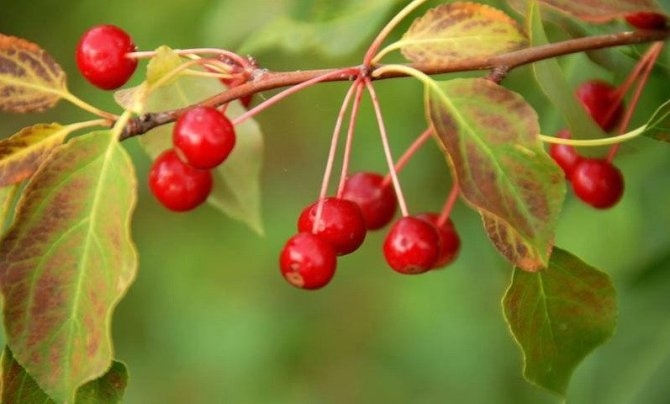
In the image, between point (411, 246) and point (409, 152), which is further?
point (409, 152)

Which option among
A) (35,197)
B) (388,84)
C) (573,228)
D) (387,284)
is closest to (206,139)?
(35,197)

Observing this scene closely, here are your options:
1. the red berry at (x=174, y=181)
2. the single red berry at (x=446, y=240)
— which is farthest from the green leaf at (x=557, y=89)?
the red berry at (x=174, y=181)

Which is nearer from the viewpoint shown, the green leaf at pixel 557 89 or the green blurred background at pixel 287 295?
the green leaf at pixel 557 89

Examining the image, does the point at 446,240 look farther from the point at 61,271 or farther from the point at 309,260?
the point at 61,271

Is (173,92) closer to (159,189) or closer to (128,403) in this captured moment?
(159,189)

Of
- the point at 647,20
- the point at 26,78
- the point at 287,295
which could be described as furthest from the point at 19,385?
the point at 287,295

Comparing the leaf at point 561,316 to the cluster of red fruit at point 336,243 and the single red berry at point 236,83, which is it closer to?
the cluster of red fruit at point 336,243
